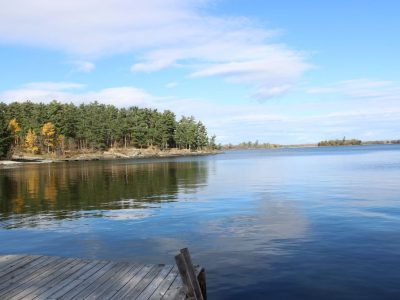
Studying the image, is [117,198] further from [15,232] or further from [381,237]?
[381,237]

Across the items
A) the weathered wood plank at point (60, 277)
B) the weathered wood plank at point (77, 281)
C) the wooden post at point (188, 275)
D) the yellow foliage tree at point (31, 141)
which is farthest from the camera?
the yellow foliage tree at point (31, 141)

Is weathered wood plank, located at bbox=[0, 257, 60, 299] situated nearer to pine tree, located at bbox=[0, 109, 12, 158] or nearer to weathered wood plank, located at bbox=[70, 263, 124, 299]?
weathered wood plank, located at bbox=[70, 263, 124, 299]

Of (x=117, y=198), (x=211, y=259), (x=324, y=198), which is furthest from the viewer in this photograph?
(x=117, y=198)

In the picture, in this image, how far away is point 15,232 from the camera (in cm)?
2638

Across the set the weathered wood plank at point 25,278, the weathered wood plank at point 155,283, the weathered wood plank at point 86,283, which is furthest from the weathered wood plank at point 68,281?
the weathered wood plank at point 155,283

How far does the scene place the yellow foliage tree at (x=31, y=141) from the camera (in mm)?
167750

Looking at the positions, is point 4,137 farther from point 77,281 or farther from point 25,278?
point 77,281

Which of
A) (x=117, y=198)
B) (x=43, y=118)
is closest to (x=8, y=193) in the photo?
(x=117, y=198)

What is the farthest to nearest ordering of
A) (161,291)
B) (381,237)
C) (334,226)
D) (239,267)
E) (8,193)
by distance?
1. (8,193)
2. (334,226)
3. (381,237)
4. (239,267)
5. (161,291)

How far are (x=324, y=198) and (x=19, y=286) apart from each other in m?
31.1

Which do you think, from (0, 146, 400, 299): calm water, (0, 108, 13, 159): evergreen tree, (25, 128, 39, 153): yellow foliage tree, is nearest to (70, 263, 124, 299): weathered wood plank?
(0, 146, 400, 299): calm water

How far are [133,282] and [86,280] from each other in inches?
63.1

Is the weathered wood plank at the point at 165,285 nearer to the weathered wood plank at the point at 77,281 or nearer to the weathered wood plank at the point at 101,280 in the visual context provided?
the weathered wood plank at the point at 101,280

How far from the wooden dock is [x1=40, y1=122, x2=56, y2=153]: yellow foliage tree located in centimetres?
16298
